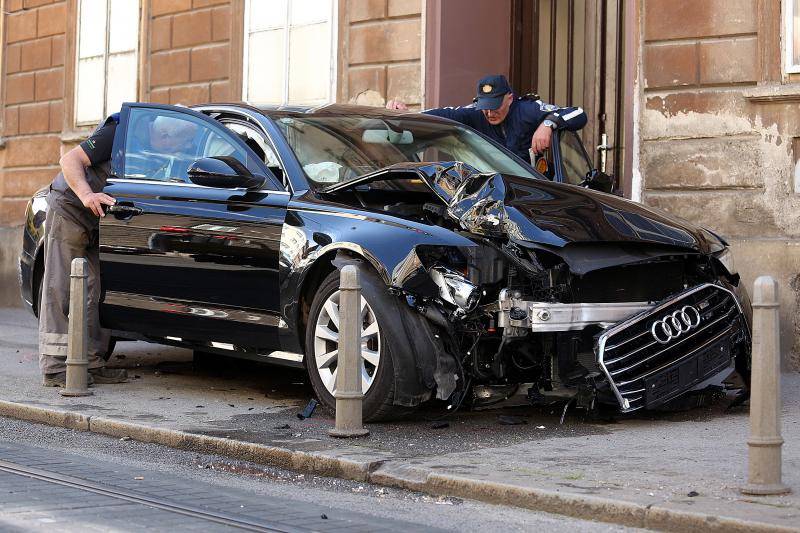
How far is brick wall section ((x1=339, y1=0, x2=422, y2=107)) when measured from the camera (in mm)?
13852

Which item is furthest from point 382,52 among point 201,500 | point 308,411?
point 201,500

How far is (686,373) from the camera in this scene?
7.09m

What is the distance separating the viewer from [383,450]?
6.53 meters

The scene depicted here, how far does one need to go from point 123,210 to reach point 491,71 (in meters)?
6.25

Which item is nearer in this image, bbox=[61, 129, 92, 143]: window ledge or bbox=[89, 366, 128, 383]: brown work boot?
bbox=[89, 366, 128, 383]: brown work boot

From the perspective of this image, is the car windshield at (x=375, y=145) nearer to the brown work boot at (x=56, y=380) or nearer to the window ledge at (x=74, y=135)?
the brown work boot at (x=56, y=380)

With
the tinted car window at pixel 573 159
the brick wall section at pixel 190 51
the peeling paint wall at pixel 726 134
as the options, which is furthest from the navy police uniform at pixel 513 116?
the brick wall section at pixel 190 51

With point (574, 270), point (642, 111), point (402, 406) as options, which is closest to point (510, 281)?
point (574, 270)

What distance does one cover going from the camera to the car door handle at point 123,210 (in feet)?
28.2

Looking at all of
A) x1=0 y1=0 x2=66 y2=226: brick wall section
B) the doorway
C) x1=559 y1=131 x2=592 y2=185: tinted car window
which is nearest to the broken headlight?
x1=559 y1=131 x2=592 y2=185: tinted car window

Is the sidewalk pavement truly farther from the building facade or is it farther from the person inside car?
the building facade

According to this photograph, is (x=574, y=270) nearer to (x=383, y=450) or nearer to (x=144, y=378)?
(x=383, y=450)

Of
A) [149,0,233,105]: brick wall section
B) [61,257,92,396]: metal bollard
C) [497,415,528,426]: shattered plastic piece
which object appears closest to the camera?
[497,415,528,426]: shattered plastic piece

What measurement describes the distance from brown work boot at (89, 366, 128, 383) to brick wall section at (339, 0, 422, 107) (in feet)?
17.8
